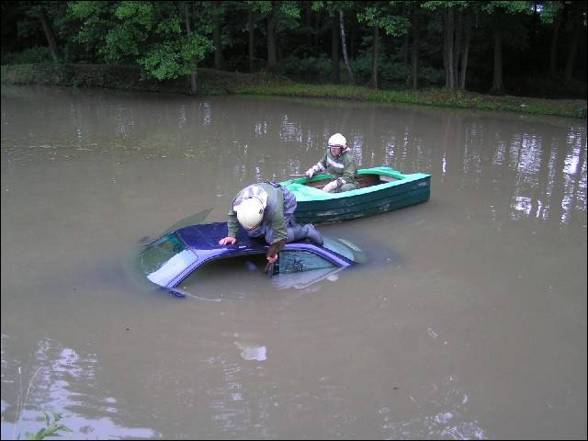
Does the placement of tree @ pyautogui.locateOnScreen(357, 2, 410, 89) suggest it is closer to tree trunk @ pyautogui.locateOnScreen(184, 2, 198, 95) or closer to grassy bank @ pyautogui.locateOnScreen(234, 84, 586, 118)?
grassy bank @ pyautogui.locateOnScreen(234, 84, 586, 118)

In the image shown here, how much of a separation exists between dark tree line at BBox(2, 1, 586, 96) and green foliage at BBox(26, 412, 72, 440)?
2072 centimetres

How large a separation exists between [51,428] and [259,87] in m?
24.0

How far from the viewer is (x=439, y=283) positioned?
7914 mm

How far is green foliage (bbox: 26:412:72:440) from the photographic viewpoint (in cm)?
471

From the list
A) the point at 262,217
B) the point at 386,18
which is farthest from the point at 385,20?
the point at 262,217

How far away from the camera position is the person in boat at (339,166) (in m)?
10.2

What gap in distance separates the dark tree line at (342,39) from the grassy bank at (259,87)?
1.09m

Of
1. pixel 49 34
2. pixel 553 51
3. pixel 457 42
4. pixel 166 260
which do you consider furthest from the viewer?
pixel 49 34

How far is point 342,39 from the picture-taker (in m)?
28.5

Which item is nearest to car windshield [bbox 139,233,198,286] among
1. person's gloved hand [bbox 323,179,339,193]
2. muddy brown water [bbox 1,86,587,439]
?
muddy brown water [bbox 1,86,587,439]

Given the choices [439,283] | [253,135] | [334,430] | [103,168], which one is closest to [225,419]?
[334,430]

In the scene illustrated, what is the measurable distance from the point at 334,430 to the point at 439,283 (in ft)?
11.1

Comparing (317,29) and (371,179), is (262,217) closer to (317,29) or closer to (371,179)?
(371,179)

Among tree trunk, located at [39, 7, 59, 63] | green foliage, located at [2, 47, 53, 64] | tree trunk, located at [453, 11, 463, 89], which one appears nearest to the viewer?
tree trunk, located at [453, 11, 463, 89]
